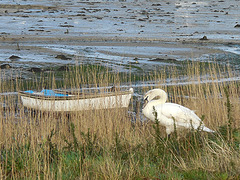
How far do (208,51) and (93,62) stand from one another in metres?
8.13

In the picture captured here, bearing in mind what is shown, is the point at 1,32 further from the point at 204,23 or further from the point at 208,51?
the point at 204,23

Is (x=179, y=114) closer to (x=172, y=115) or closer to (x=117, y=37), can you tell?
(x=172, y=115)

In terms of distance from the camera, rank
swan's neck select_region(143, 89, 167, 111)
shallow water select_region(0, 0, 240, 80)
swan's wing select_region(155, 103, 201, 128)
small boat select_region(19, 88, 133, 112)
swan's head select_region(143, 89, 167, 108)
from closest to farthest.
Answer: swan's wing select_region(155, 103, 201, 128)
swan's neck select_region(143, 89, 167, 111)
swan's head select_region(143, 89, 167, 108)
small boat select_region(19, 88, 133, 112)
shallow water select_region(0, 0, 240, 80)

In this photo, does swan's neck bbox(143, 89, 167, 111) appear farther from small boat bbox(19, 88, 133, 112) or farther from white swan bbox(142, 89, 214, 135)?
small boat bbox(19, 88, 133, 112)

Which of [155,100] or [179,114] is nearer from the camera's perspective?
[179,114]

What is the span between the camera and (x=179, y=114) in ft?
Result: 27.2

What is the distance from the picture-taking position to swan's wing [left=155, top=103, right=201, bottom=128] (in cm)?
814

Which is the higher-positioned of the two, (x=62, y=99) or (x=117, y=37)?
(x=62, y=99)

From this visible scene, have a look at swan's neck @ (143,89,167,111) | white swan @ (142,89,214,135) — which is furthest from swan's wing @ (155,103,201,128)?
swan's neck @ (143,89,167,111)

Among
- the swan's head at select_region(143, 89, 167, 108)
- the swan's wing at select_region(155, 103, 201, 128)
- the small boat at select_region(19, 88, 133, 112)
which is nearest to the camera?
the swan's wing at select_region(155, 103, 201, 128)

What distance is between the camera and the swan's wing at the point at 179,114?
8141 millimetres

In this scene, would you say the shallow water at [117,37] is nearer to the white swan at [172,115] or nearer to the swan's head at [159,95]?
the swan's head at [159,95]

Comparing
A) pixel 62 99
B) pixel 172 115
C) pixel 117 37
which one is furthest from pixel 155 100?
pixel 117 37

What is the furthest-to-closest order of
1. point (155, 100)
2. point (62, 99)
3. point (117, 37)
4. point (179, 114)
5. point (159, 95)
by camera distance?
point (117, 37) < point (62, 99) < point (159, 95) < point (155, 100) < point (179, 114)
